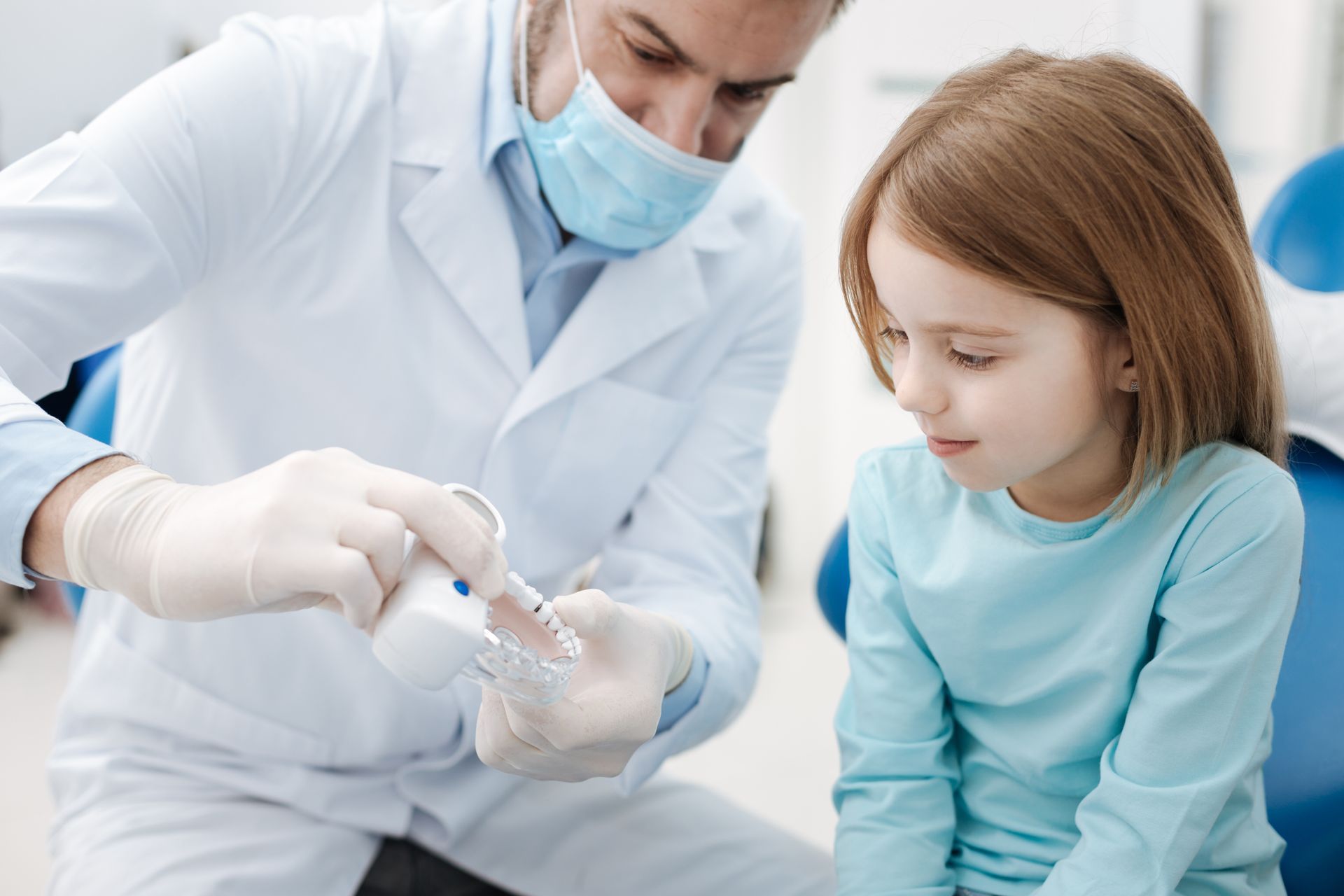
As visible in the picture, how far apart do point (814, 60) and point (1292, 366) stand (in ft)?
7.29

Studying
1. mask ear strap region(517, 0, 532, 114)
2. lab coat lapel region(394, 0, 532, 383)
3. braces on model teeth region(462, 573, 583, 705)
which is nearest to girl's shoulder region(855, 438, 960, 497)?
braces on model teeth region(462, 573, 583, 705)

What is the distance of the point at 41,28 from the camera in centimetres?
246

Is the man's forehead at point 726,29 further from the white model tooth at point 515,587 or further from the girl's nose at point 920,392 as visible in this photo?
the white model tooth at point 515,587

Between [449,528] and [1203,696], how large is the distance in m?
0.58

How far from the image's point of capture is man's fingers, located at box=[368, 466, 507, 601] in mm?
713

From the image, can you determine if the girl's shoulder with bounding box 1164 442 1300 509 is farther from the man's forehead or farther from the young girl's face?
the man's forehead

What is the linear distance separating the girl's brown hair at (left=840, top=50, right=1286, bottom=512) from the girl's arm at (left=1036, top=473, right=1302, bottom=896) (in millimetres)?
78

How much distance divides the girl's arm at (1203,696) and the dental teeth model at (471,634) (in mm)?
444

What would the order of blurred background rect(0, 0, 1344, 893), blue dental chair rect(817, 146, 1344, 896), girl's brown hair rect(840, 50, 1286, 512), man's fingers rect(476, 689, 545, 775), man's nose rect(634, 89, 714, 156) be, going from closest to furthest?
girl's brown hair rect(840, 50, 1286, 512) → man's fingers rect(476, 689, 545, 775) → blue dental chair rect(817, 146, 1344, 896) → man's nose rect(634, 89, 714, 156) → blurred background rect(0, 0, 1344, 893)

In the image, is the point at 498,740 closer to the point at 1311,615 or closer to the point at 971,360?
the point at 971,360

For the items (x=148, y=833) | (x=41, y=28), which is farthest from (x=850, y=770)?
(x=41, y=28)

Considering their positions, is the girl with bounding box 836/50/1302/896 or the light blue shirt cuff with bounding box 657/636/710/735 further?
the light blue shirt cuff with bounding box 657/636/710/735

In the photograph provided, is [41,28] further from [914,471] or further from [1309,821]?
[1309,821]

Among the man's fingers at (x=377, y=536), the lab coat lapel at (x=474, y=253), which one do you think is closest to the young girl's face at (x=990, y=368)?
the man's fingers at (x=377, y=536)
